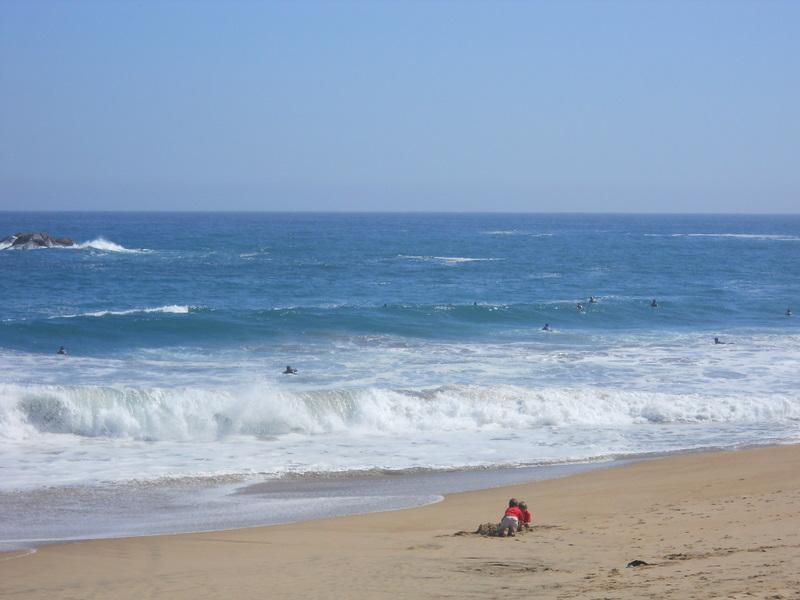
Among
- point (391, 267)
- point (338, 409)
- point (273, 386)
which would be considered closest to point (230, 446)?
point (338, 409)

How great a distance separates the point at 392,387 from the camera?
2547cm

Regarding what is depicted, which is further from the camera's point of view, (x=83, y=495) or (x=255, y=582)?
(x=83, y=495)

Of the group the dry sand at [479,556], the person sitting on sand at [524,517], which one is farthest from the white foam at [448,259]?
the person sitting on sand at [524,517]

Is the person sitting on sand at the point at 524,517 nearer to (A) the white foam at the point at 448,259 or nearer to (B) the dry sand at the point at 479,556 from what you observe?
(B) the dry sand at the point at 479,556

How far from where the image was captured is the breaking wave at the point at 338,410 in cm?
2127

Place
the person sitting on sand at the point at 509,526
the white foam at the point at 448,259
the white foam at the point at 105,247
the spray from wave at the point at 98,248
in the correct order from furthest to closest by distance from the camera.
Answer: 1. the white foam at the point at 105,247
2. the spray from wave at the point at 98,248
3. the white foam at the point at 448,259
4. the person sitting on sand at the point at 509,526

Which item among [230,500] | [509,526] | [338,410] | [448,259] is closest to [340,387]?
[338,410]

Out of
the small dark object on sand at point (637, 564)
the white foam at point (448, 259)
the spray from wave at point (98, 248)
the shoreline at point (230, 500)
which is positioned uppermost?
the white foam at point (448, 259)

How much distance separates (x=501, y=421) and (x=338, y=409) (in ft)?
12.7

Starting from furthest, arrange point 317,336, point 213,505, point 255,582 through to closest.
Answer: point 317,336 → point 213,505 → point 255,582

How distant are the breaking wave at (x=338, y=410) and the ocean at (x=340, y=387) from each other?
0.05m

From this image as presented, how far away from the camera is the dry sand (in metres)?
9.36

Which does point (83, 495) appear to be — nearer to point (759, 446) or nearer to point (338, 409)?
point (338, 409)

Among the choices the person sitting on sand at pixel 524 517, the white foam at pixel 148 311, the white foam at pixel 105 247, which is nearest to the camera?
the person sitting on sand at pixel 524 517
